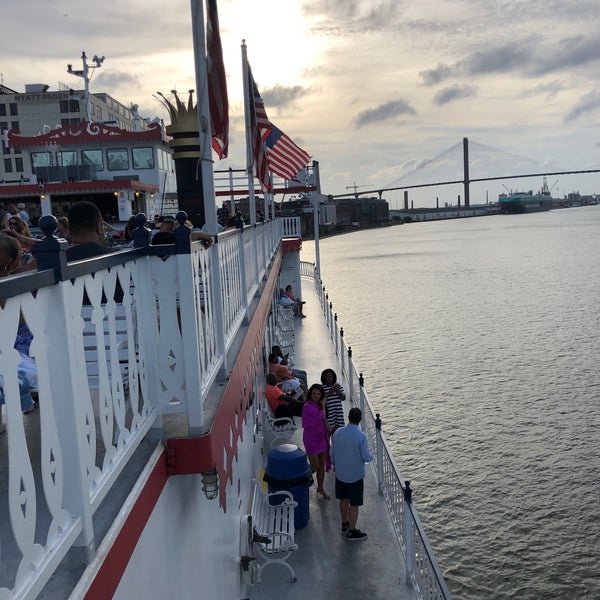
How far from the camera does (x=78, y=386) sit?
2084 millimetres

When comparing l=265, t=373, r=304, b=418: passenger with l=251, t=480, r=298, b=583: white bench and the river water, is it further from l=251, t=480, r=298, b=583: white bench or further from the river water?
l=251, t=480, r=298, b=583: white bench

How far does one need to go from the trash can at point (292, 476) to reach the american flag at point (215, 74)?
15.0 ft

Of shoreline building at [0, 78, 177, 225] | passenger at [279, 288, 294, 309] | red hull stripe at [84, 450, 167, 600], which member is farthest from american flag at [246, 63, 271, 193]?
shoreline building at [0, 78, 177, 225]

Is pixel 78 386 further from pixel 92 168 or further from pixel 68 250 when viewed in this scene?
pixel 92 168

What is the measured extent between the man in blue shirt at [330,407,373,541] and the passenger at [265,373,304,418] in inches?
124

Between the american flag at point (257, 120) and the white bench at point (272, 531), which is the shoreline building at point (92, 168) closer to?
the american flag at point (257, 120)

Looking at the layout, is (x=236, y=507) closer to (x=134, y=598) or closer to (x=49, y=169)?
(x=134, y=598)

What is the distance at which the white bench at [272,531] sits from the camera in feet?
22.9

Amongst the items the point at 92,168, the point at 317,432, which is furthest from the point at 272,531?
the point at 92,168

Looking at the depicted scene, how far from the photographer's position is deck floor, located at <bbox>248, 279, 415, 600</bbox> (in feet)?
22.9

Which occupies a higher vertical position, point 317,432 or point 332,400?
point 332,400

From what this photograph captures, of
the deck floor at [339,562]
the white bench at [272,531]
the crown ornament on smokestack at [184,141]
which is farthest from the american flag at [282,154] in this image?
the white bench at [272,531]

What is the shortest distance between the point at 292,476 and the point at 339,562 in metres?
1.23

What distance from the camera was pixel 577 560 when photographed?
34.6 feet
